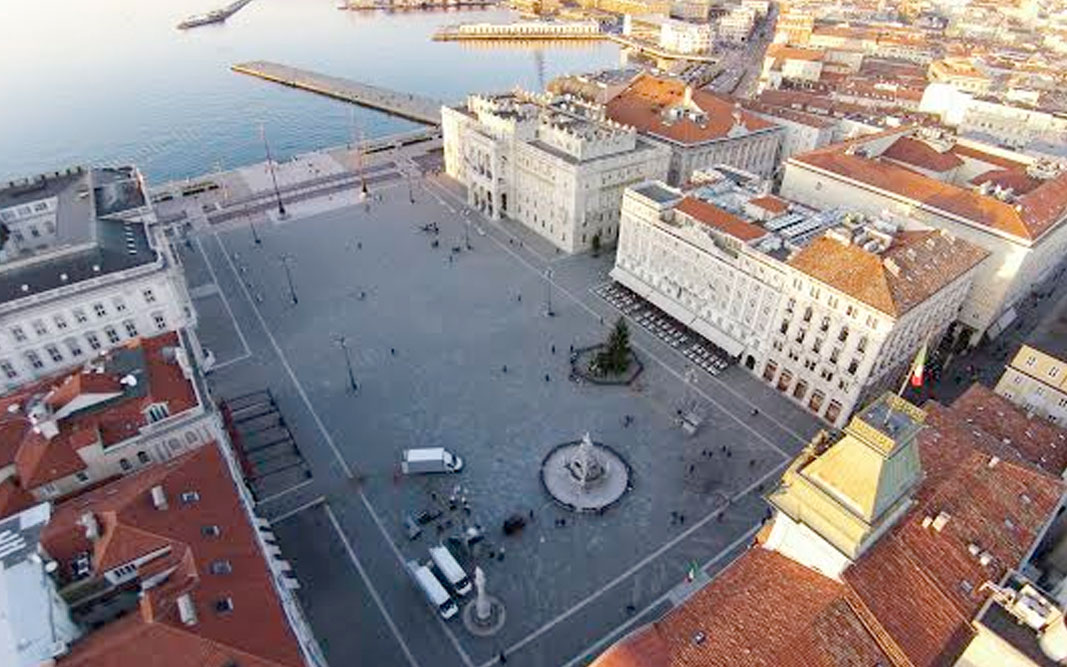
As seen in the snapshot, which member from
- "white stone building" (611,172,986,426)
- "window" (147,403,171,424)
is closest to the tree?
"white stone building" (611,172,986,426)

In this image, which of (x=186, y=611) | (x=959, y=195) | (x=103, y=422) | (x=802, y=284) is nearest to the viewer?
(x=186, y=611)

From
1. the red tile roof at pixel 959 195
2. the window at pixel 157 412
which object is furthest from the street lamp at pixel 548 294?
the window at pixel 157 412

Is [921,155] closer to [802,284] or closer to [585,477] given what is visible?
[802,284]

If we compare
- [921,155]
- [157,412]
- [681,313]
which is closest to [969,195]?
[921,155]

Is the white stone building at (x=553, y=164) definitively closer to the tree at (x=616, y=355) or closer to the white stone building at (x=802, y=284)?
the white stone building at (x=802, y=284)

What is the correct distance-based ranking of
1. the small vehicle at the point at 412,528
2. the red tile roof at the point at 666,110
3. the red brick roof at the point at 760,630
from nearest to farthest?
the red brick roof at the point at 760,630
the small vehicle at the point at 412,528
the red tile roof at the point at 666,110

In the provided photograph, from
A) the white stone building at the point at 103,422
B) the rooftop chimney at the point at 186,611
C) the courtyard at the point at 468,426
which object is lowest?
the courtyard at the point at 468,426
